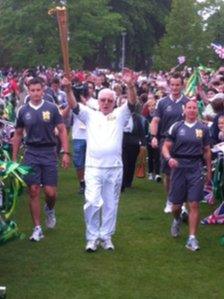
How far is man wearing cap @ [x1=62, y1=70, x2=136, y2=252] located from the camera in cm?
807

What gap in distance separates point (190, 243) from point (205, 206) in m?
2.81

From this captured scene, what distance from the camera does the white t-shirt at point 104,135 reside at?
807cm

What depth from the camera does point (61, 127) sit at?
8.66 metres

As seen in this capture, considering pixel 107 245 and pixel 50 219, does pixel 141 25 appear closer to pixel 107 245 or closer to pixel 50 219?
pixel 50 219

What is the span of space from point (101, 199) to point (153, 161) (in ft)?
19.3

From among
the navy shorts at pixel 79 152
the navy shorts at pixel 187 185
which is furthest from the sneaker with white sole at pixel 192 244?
the navy shorts at pixel 79 152

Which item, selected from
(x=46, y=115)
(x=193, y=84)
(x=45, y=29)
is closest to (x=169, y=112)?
(x=46, y=115)

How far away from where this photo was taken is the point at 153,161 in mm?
13922

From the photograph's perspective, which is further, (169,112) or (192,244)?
(169,112)

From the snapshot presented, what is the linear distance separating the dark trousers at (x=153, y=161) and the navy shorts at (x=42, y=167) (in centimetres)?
491

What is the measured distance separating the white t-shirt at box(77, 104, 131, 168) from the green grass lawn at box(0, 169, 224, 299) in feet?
3.42

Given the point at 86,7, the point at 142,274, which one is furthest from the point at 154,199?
the point at 86,7

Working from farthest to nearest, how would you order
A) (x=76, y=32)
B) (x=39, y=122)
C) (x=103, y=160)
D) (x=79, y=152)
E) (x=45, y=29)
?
(x=76, y=32)
(x=45, y=29)
(x=79, y=152)
(x=39, y=122)
(x=103, y=160)

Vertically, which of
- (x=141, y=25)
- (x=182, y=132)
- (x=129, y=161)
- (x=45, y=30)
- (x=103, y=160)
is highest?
(x=141, y=25)
